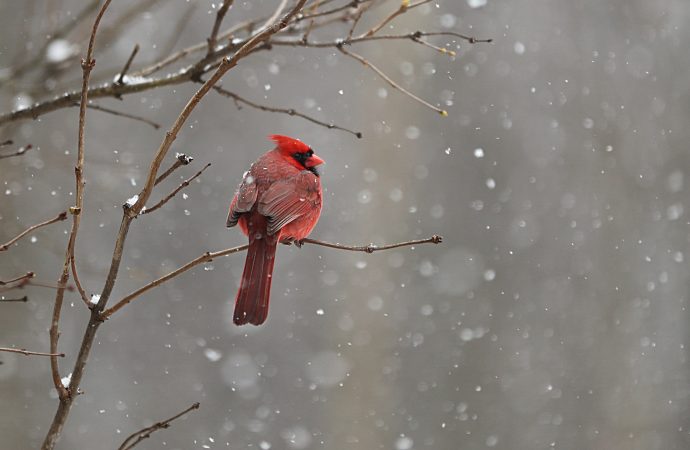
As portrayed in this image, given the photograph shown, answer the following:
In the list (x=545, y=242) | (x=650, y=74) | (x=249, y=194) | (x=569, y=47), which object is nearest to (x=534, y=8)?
(x=569, y=47)

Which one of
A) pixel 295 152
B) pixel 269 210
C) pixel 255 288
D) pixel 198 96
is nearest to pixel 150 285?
pixel 198 96

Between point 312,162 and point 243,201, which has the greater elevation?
point 312,162

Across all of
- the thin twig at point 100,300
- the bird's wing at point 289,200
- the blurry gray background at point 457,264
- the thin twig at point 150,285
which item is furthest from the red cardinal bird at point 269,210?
the blurry gray background at point 457,264

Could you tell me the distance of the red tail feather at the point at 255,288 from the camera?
7.23 ft

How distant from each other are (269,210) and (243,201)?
114 millimetres

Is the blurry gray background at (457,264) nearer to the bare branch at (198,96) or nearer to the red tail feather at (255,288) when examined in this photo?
the red tail feather at (255,288)

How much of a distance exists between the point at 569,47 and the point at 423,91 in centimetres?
140

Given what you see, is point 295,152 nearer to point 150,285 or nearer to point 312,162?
point 312,162

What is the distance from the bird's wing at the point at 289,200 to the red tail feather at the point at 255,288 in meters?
0.11

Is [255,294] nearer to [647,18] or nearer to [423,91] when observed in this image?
[423,91]

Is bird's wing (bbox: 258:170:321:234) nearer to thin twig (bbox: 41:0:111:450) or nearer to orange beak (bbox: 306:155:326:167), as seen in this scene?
orange beak (bbox: 306:155:326:167)

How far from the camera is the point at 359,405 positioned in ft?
26.6

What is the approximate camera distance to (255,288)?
2232 millimetres

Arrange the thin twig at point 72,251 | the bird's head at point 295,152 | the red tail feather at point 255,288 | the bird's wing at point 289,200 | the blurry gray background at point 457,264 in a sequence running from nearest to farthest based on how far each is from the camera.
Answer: the thin twig at point 72,251, the red tail feather at point 255,288, the bird's wing at point 289,200, the bird's head at point 295,152, the blurry gray background at point 457,264
